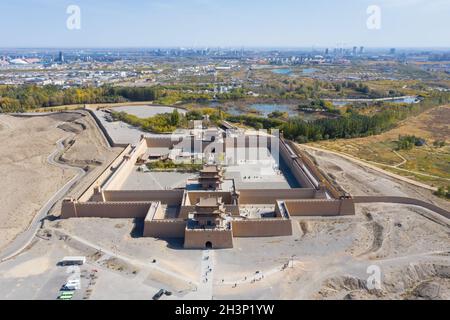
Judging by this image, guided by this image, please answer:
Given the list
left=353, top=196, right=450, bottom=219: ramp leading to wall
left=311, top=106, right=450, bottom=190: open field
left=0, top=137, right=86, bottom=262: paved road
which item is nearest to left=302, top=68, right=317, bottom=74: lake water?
left=311, top=106, right=450, bottom=190: open field

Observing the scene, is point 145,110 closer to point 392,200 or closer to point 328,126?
point 328,126

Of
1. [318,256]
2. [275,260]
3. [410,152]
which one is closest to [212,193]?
[275,260]

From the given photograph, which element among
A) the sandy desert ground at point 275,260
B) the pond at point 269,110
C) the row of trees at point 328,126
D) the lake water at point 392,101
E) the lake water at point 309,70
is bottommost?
the sandy desert ground at point 275,260

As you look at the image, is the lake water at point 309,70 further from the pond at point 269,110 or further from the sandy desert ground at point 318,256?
the sandy desert ground at point 318,256

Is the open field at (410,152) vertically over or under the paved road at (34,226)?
over

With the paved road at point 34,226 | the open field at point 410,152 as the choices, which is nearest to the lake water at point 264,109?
the open field at point 410,152

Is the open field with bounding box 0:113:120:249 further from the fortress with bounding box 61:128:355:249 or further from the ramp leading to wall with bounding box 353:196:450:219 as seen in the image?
the ramp leading to wall with bounding box 353:196:450:219
